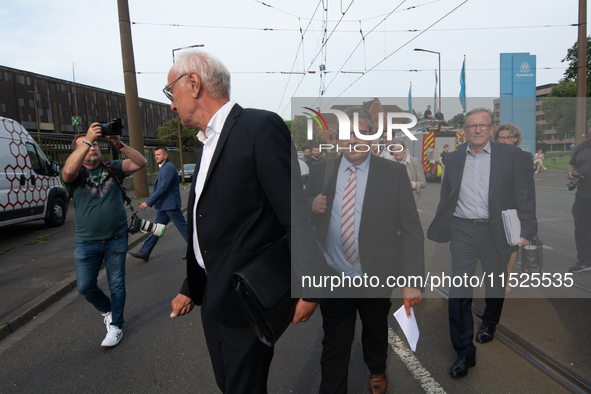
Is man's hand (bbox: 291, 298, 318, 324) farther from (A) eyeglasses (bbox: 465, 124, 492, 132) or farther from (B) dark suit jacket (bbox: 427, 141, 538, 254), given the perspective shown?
(A) eyeglasses (bbox: 465, 124, 492, 132)

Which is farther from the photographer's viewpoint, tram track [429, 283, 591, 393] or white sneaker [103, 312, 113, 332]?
white sneaker [103, 312, 113, 332]

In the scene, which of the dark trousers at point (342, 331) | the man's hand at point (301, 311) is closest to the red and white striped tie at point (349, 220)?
the dark trousers at point (342, 331)

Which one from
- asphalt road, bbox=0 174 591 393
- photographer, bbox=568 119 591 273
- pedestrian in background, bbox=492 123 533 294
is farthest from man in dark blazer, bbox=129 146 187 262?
photographer, bbox=568 119 591 273

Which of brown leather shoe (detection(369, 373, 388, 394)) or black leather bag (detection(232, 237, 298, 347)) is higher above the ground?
black leather bag (detection(232, 237, 298, 347))

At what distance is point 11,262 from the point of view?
6289 millimetres

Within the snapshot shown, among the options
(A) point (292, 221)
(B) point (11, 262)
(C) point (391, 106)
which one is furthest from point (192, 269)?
(B) point (11, 262)

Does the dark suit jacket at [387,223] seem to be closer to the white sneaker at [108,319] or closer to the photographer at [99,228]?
the photographer at [99,228]

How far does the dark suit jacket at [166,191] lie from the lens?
6000 millimetres

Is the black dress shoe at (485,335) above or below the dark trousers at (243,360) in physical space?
below

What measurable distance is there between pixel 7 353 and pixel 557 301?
5.19 meters

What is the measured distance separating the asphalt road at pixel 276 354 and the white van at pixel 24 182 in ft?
16.4

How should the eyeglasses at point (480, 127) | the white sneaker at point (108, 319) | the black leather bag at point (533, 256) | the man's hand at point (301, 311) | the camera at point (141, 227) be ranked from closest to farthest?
the man's hand at point (301, 311) → the eyeglasses at point (480, 127) → the white sneaker at point (108, 319) → the camera at point (141, 227) → the black leather bag at point (533, 256)

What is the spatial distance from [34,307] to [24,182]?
5.68m

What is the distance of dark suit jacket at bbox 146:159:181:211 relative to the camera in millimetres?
6000
